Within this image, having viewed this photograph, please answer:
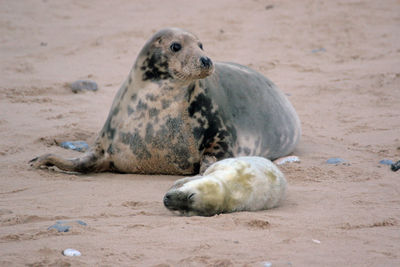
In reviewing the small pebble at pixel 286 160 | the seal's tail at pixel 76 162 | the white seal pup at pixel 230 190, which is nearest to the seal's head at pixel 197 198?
the white seal pup at pixel 230 190

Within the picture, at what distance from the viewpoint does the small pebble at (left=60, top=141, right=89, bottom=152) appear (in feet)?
14.5

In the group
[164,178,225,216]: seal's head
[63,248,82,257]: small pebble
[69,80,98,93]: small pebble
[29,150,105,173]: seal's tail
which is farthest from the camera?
[69,80,98,93]: small pebble

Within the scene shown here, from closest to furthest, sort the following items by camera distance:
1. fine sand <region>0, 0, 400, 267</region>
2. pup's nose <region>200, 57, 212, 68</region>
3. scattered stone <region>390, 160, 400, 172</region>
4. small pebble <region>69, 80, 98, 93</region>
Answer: fine sand <region>0, 0, 400, 267</region>
pup's nose <region>200, 57, 212, 68</region>
scattered stone <region>390, 160, 400, 172</region>
small pebble <region>69, 80, 98, 93</region>

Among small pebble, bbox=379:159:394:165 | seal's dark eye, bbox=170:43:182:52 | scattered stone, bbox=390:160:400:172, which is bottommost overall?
small pebble, bbox=379:159:394:165

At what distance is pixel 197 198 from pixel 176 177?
1.12m

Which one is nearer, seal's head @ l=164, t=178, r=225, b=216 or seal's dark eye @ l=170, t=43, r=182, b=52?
seal's head @ l=164, t=178, r=225, b=216

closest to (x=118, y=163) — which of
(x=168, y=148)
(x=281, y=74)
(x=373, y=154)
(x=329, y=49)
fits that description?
(x=168, y=148)

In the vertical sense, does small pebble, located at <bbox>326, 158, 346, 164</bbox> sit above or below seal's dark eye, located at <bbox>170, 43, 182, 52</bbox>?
below

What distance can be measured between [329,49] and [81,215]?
614 centimetres

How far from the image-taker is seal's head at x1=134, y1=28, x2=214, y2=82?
371cm

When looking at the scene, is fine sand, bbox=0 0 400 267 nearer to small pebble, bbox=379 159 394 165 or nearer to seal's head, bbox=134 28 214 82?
small pebble, bbox=379 159 394 165

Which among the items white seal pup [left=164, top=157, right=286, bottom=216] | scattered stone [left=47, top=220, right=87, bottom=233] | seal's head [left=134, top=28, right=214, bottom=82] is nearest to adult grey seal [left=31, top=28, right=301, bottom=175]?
seal's head [left=134, top=28, right=214, bottom=82]

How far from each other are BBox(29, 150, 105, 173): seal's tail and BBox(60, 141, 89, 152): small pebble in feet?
1.65

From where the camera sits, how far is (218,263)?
2129 millimetres
